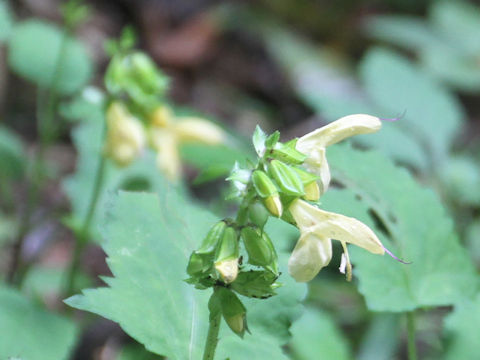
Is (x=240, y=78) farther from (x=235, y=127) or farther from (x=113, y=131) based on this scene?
(x=113, y=131)

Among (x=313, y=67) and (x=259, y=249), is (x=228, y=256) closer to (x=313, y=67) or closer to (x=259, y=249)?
(x=259, y=249)

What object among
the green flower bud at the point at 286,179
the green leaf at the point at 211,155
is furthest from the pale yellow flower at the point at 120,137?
the green flower bud at the point at 286,179

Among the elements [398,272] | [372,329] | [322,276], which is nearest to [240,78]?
[322,276]

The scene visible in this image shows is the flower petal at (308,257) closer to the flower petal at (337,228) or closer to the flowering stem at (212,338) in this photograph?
the flower petal at (337,228)

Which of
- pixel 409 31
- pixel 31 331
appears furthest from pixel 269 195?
pixel 409 31

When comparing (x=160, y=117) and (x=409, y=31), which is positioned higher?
(x=409, y=31)

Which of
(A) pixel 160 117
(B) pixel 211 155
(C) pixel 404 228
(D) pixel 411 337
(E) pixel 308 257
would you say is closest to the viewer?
(E) pixel 308 257
